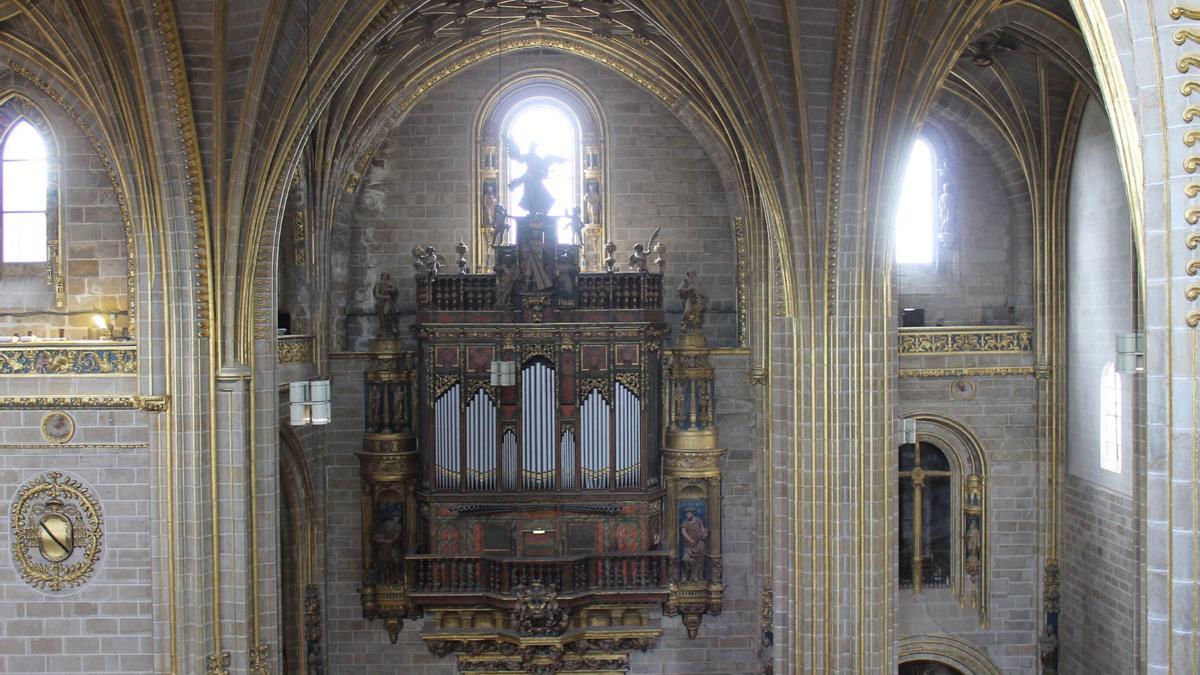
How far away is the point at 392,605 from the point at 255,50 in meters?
11.4

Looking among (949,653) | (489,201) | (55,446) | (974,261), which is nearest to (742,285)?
(974,261)

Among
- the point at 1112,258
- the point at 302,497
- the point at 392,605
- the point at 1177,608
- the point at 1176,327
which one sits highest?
the point at 1112,258

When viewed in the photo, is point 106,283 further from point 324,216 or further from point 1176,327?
point 1176,327

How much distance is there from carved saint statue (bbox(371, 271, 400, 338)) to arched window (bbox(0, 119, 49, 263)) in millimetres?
5946

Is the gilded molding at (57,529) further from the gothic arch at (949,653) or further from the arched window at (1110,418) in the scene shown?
the arched window at (1110,418)

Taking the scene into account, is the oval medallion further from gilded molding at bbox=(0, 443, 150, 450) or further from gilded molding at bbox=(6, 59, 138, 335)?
gilded molding at bbox=(6, 59, 138, 335)

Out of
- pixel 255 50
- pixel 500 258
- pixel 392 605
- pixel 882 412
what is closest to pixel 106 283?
pixel 255 50

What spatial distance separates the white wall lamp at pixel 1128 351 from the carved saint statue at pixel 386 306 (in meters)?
12.8

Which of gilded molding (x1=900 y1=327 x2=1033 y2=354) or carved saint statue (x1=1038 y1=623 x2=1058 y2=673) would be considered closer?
carved saint statue (x1=1038 y1=623 x2=1058 y2=673)

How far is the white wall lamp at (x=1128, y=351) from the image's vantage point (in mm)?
14758

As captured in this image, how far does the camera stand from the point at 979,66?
63.2 feet

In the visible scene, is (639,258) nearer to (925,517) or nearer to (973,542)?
(925,517)

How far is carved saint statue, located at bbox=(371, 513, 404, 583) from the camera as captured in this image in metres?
21.1

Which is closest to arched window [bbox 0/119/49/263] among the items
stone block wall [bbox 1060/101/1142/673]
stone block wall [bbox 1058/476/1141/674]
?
stone block wall [bbox 1060/101/1142/673]
